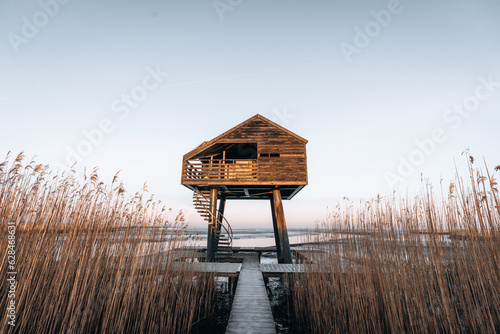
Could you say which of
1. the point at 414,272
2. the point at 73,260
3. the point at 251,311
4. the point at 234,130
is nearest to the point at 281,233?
the point at 234,130

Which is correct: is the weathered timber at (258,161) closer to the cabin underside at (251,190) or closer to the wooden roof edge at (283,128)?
the wooden roof edge at (283,128)

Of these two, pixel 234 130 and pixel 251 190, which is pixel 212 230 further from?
pixel 234 130

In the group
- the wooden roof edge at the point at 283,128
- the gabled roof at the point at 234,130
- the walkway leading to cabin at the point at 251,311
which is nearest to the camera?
the walkway leading to cabin at the point at 251,311

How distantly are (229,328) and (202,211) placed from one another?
821 cm

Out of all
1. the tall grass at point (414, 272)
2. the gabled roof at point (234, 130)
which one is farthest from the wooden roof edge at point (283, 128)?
the tall grass at point (414, 272)

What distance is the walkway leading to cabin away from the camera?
394 centimetres

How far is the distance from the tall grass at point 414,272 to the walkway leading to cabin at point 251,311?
1.07 metres

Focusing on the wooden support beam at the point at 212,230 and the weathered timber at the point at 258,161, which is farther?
the weathered timber at the point at 258,161

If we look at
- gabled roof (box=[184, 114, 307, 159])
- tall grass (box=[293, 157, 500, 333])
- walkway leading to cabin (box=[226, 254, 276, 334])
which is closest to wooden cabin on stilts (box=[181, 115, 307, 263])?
gabled roof (box=[184, 114, 307, 159])

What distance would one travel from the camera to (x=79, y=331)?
10.3 feet

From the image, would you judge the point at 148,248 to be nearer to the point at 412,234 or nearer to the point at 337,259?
the point at 337,259

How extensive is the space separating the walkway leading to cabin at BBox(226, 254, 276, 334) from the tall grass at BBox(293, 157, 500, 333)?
3.50 feet

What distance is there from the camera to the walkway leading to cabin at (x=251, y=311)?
3938mm

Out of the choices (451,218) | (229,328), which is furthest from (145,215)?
(451,218)
